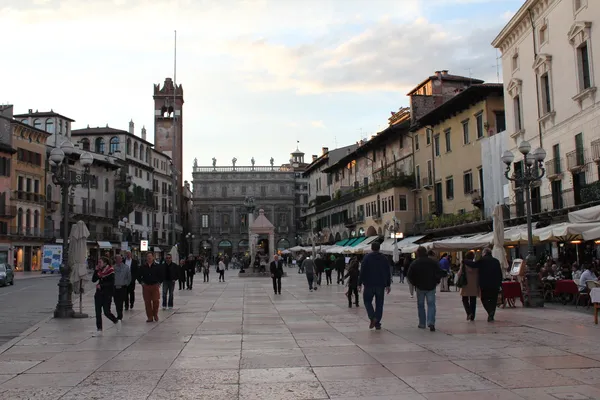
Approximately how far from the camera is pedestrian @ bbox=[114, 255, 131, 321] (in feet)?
47.0

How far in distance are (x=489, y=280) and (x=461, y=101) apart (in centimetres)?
2911

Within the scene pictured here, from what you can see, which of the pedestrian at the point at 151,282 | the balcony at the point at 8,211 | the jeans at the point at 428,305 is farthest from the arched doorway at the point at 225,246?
the jeans at the point at 428,305

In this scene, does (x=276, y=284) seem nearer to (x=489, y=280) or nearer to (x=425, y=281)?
(x=489, y=280)

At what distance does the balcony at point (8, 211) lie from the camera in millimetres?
57156

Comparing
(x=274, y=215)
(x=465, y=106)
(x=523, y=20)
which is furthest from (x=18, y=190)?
(x=274, y=215)

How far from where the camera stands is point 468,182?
41.8 m

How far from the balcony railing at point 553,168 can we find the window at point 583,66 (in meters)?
3.77

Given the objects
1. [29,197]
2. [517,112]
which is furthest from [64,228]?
[29,197]

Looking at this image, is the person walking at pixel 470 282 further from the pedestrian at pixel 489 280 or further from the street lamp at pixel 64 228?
the street lamp at pixel 64 228

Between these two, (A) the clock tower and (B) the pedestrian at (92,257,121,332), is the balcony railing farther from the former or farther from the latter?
(A) the clock tower

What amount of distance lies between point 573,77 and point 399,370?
76.1 feet

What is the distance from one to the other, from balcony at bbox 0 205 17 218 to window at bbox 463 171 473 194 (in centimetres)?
4002

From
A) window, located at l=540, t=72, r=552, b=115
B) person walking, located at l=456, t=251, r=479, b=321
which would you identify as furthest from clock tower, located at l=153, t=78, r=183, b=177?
person walking, located at l=456, t=251, r=479, b=321

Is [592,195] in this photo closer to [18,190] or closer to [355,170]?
[355,170]
